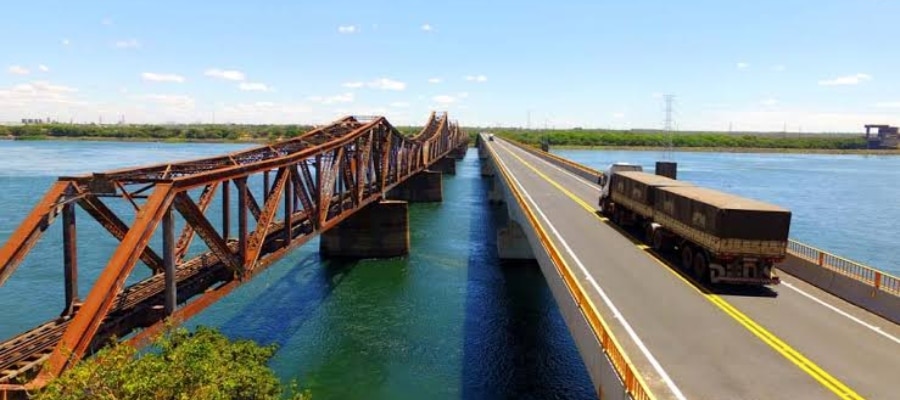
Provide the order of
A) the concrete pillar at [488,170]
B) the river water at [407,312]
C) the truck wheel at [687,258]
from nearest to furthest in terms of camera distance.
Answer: the truck wheel at [687,258], the river water at [407,312], the concrete pillar at [488,170]

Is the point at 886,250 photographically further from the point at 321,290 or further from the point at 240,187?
the point at 240,187

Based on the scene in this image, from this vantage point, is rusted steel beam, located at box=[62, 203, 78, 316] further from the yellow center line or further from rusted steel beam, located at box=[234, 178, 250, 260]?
the yellow center line

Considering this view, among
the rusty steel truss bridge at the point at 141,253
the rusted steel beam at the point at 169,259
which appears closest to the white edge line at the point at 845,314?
the rusty steel truss bridge at the point at 141,253

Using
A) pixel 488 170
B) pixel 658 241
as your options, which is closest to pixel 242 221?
pixel 658 241

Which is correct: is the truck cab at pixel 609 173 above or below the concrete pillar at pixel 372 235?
above

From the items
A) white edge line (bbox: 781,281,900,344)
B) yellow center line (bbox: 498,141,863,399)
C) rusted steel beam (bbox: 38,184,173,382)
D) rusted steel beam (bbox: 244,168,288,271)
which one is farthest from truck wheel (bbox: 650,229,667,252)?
rusted steel beam (bbox: 38,184,173,382)

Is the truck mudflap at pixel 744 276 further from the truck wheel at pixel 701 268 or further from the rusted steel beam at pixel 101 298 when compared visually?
the rusted steel beam at pixel 101 298
